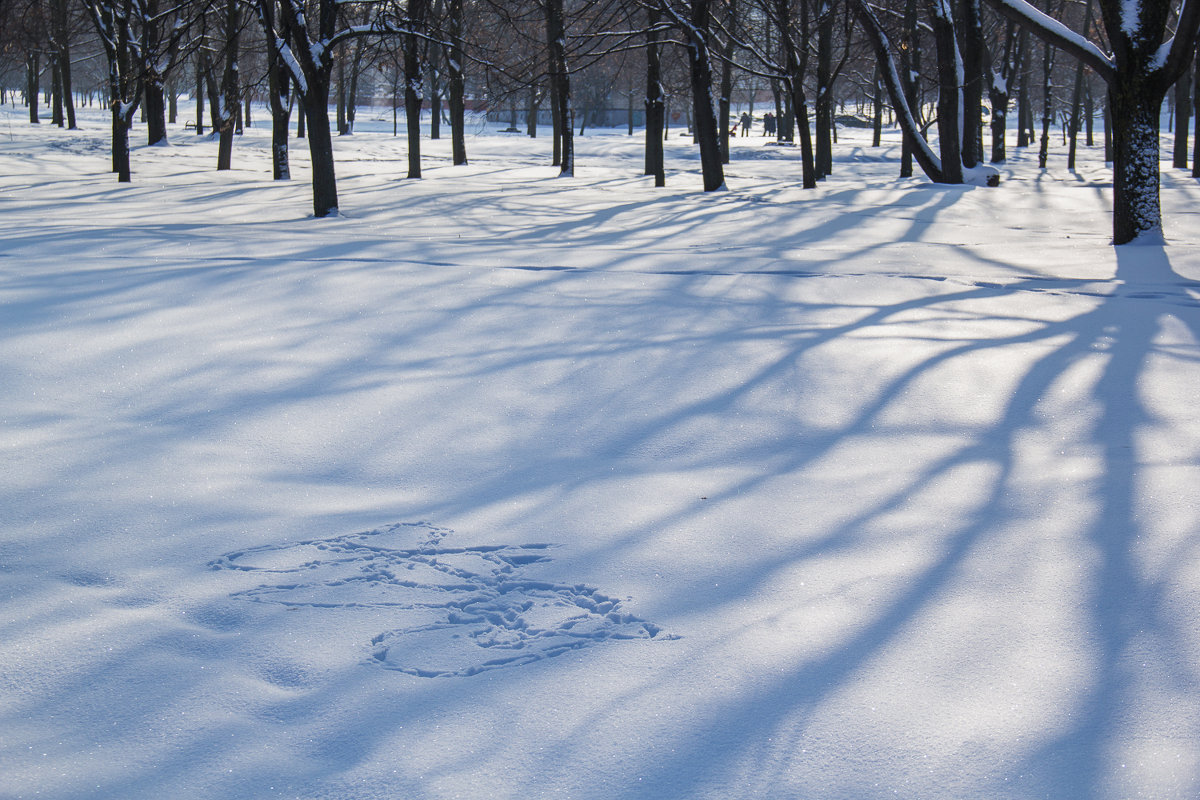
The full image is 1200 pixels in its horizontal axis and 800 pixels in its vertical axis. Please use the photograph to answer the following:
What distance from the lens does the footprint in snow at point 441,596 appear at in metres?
2.44

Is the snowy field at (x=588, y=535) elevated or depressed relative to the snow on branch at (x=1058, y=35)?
depressed

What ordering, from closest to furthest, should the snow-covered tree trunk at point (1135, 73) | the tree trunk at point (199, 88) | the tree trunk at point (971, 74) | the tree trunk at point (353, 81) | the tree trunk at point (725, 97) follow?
the snow-covered tree trunk at point (1135, 73)
the tree trunk at point (353, 81)
the tree trunk at point (971, 74)
the tree trunk at point (199, 88)
the tree trunk at point (725, 97)

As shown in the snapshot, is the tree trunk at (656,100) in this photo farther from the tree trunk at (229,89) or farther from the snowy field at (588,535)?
the snowy field at (588,535)

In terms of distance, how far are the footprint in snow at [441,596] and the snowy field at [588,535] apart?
0.01m

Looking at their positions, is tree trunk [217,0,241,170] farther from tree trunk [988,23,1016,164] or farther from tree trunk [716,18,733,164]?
tree trunk [988,23,1016,164]

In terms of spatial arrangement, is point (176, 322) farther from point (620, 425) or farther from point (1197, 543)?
point (1197, 543)

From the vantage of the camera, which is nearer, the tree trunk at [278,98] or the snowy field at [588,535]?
the snowy field at [588,535]

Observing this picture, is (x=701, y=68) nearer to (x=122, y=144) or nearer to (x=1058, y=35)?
(x=1058, y=35)

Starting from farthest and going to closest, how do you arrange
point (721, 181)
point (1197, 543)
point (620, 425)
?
point (721, 181)
point (620, 425)
point (1197, 543)

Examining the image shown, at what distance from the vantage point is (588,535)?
3.13 m

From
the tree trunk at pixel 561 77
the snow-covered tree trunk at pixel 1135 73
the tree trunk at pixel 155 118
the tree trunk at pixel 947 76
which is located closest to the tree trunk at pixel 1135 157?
the snow-covered tree trunk at pixel 1135 73

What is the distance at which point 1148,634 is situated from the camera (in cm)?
251

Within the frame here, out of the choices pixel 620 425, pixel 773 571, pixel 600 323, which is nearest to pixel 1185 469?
pixel 773 571

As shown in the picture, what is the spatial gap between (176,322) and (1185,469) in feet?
16.5
